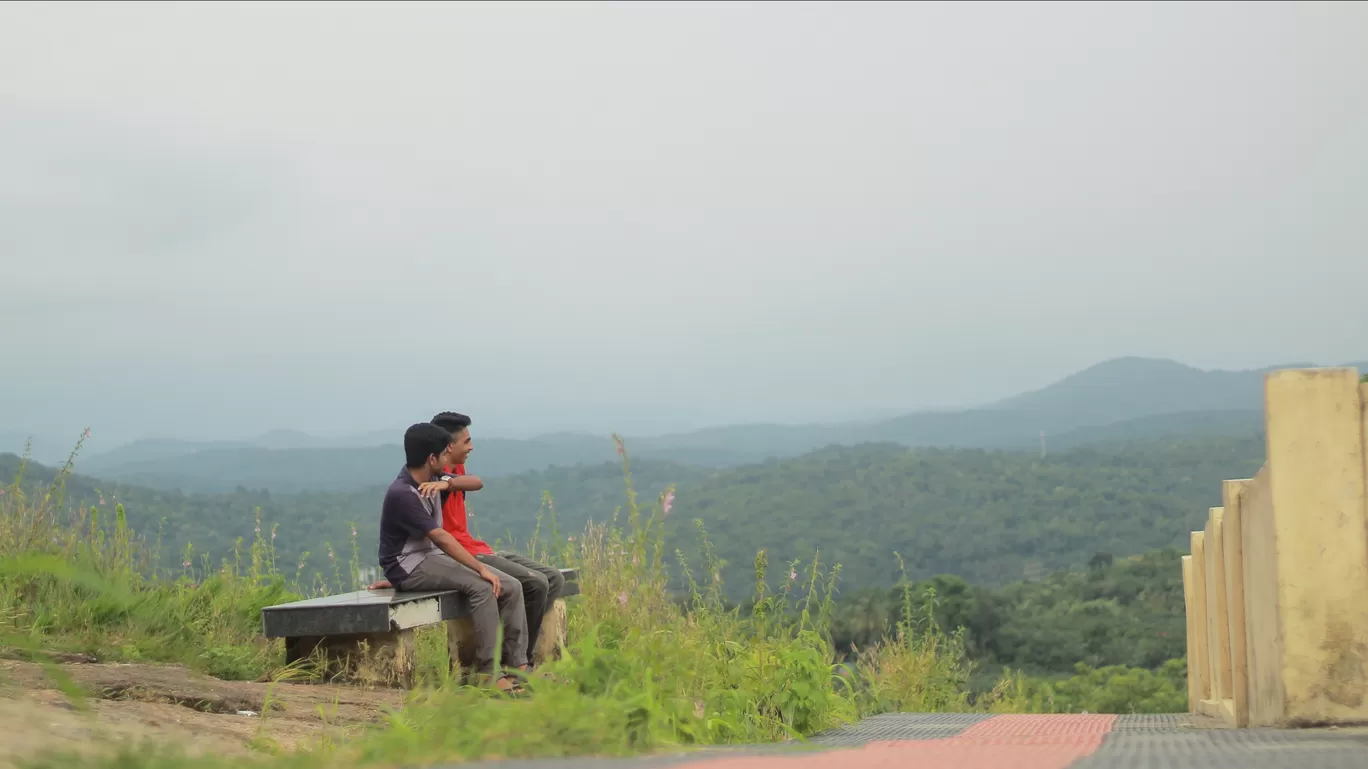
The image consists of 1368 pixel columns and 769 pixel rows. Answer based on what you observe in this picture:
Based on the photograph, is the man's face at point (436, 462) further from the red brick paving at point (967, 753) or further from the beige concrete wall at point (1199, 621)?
the beige concrete wall at point (1199, 621)

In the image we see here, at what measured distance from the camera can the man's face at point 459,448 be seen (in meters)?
7.60

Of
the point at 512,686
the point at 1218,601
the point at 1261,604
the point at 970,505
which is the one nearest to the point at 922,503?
the point at 970,505

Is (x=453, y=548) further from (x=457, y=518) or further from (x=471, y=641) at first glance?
(x=471, y=641)

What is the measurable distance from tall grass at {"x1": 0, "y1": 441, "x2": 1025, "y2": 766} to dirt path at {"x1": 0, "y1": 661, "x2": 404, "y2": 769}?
294 mm

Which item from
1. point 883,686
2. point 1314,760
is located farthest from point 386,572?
point 1314,760

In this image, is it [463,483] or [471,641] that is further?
[471,641]

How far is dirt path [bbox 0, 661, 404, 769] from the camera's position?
3.86 metres

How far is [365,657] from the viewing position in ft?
22.5

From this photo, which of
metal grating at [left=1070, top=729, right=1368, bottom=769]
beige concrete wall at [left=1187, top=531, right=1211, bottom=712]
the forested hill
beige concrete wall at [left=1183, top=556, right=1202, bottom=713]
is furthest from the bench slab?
the forested hill

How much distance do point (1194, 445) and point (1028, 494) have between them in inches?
769

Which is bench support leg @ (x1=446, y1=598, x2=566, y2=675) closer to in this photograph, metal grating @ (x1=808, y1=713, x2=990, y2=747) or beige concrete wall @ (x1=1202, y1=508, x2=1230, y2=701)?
metal grating @ (x1=808, y1=713, x2=990, y2=747)

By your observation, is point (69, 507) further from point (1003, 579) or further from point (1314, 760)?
point (1003, 579)

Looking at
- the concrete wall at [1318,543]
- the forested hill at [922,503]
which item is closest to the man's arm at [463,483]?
the concrete wall at [1318,543]

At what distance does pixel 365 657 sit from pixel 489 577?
0.82 m
